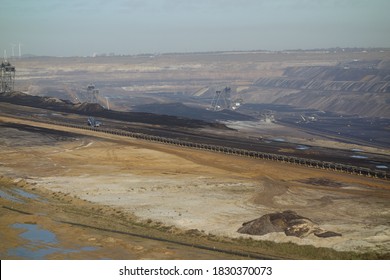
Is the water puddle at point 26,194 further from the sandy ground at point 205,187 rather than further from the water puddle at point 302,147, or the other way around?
the water puddle at point 302,147

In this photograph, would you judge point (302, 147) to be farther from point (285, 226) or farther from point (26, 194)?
point (285, 226)

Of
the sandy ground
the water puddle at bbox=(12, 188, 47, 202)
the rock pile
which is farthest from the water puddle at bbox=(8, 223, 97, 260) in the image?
the water puddle at bbox=(12, 188, 47, 202)

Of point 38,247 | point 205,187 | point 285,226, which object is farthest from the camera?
point 205,187

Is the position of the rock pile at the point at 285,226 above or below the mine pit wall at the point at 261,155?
above

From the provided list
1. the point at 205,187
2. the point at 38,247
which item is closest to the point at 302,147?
the point at 205,187

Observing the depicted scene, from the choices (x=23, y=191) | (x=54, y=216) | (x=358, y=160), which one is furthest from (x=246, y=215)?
(x=358, y=160)

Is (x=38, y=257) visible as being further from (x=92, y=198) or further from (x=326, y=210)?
(x=326, y=210)

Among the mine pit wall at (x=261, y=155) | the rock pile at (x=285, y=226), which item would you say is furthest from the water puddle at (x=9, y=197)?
the mine pit wall at (x=261, y=155)
